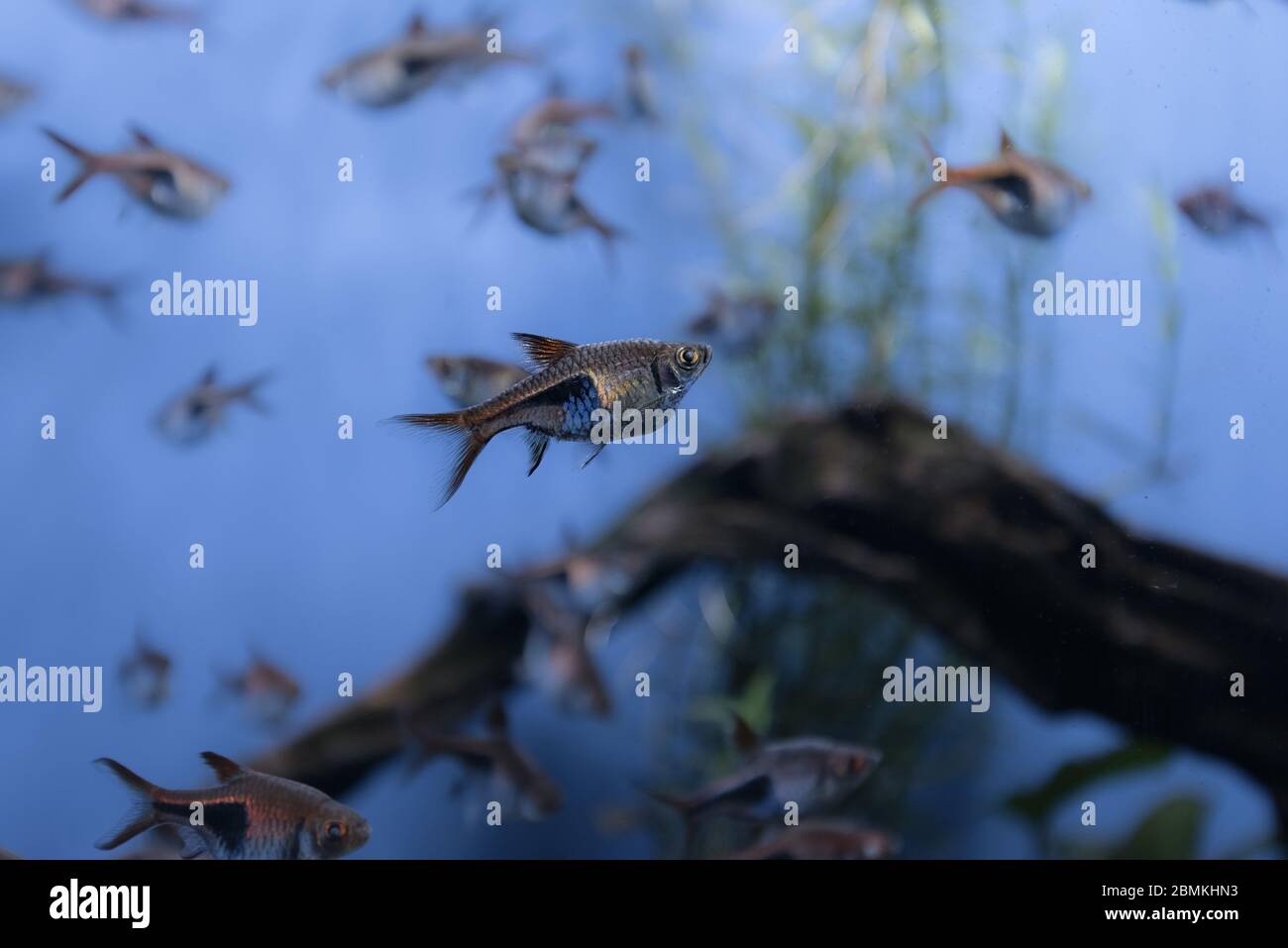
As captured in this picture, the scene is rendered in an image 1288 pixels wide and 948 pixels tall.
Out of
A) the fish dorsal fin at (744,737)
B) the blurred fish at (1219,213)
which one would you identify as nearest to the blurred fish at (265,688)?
the fish dorsal fin at (744,737)

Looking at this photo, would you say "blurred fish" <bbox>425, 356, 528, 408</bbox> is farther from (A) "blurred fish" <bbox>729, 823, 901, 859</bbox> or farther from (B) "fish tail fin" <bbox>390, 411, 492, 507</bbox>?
(A) "blurred fish" <bbox>729, 823, 901, 859</bbox>

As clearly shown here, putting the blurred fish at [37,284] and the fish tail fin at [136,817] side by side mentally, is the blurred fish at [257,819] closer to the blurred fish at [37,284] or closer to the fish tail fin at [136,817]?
the fish tail fin at [136,817]

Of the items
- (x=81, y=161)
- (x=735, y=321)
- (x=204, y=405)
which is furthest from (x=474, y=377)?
(x=81, y=161)

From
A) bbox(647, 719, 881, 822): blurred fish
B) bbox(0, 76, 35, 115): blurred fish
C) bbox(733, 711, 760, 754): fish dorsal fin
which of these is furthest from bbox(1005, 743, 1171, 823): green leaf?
bbox(0, 76, 35, 115): blurred fish

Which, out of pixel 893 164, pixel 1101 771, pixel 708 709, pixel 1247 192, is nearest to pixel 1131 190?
pixel 1247 192

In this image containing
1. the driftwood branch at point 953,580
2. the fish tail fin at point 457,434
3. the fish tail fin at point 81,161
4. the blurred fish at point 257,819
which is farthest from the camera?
the fish tail fin at point 81,161

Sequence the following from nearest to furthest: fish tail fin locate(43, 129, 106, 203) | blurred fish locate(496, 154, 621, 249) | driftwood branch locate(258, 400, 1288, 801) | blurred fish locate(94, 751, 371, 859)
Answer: blurred fish locate(94, 751, 371, 859)
blurred fish locate(496, 154, 621, 249)
driftwood branch locate(258, 400, 1288, 801)
fish tail fin locate(43, 129, 106, 203)
